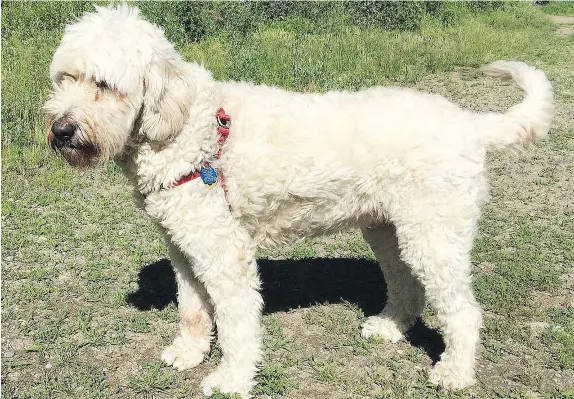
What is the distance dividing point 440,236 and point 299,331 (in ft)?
4.93

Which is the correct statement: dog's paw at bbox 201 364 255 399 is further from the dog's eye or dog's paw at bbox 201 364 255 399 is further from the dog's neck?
the dog's eye

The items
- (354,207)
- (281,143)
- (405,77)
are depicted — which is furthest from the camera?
(405,77)

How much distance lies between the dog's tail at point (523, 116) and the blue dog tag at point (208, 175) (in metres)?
1.71

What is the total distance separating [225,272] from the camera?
3.56 m

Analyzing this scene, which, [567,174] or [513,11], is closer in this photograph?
[567,174]

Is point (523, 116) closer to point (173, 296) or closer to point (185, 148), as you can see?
point (185, 148)

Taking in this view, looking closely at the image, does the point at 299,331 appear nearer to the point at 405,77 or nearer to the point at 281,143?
the point at 281,143

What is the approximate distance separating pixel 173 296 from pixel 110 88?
229cm

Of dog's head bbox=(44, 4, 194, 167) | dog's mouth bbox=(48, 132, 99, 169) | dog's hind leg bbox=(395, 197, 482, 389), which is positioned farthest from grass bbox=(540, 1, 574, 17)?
dog's mouth bbox=(48, 132, 99, 169)

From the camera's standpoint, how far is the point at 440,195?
3564 millimetres

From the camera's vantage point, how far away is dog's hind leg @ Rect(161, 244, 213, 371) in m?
4.05

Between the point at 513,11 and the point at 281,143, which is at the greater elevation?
the point at 281,143

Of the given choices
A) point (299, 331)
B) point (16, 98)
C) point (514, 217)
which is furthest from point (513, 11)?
point (299, 331)

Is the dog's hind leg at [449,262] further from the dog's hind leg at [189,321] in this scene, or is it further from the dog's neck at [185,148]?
the dog's hind leg at [189,321]
